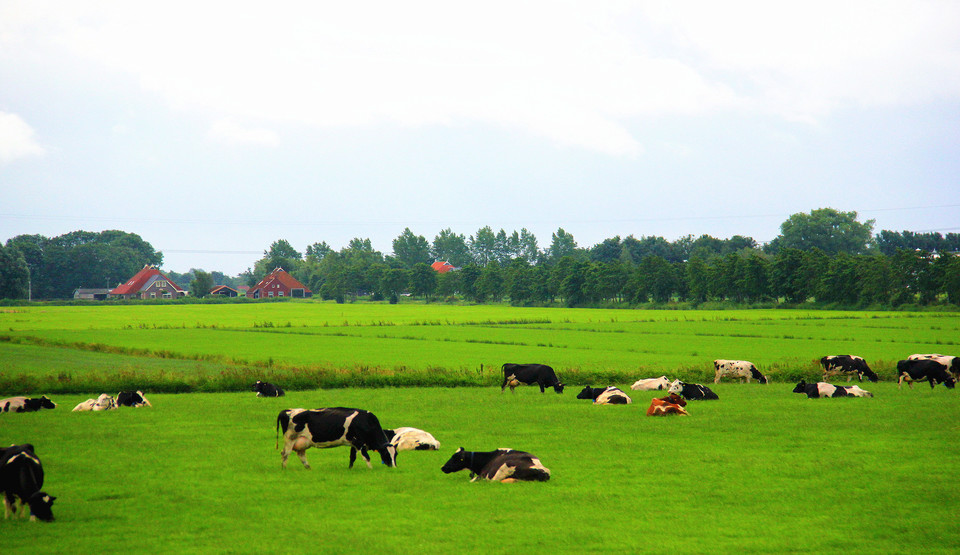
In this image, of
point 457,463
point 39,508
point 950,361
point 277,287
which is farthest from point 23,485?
point 277,287

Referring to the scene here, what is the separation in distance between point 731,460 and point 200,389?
19259 millimetres

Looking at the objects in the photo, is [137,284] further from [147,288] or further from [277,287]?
[277,287]

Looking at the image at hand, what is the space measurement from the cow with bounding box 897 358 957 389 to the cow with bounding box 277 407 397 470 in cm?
1929

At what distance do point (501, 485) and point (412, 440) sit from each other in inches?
145

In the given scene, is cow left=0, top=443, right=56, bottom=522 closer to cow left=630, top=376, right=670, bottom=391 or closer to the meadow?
the meadow

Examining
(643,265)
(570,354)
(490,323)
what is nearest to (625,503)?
(570,354)

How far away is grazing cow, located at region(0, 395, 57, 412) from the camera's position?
71.1 feet

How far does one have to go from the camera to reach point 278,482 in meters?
13.1

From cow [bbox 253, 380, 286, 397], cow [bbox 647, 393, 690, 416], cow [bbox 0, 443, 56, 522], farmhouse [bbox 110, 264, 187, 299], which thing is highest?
farmhouse [bbox 110, 264, 187, 299]

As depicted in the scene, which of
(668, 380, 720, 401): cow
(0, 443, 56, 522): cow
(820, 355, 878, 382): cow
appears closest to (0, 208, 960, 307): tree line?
(820, 355, 878, 382): cow

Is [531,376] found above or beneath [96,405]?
above

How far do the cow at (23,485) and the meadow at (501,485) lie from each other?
0.87ft

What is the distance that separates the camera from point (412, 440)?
53.3ft

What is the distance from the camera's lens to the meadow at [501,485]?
9.88 m
